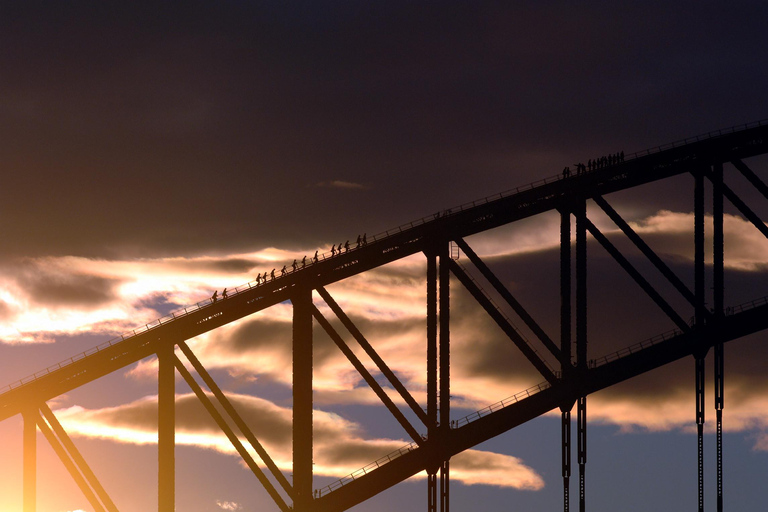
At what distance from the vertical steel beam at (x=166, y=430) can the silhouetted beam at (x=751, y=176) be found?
52650 millimetres

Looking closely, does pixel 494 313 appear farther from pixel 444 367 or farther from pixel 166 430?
pixel 166 430

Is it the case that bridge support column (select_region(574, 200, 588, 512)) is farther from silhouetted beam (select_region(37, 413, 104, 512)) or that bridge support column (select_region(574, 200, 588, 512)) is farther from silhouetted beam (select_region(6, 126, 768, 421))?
silhouetted beam (select_region(37, 413, 104, 512))

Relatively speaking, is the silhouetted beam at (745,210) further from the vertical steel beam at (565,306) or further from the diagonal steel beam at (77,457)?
the diagonal steel beam at (77,457)

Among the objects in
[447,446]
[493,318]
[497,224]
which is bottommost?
[447,446]

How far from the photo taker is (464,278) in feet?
370

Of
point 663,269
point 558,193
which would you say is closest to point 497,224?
point 558,193

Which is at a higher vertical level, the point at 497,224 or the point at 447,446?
the point at 497,224

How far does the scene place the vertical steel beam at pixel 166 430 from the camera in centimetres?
11306

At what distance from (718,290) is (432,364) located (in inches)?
1081

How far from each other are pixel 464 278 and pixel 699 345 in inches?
886

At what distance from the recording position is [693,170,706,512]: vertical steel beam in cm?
11600

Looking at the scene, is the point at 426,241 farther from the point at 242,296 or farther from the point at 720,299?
the point at 720,299

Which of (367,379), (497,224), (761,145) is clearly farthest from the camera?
(761,145)

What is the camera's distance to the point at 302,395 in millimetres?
113188
